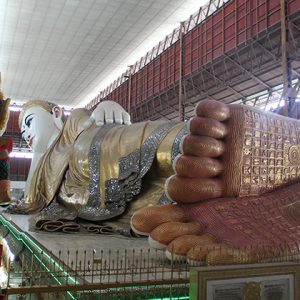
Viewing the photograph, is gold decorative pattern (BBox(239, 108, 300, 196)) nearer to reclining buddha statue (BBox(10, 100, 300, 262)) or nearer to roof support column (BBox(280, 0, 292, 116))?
reclining buddha statue (BBox(10, 100, 300, 262))

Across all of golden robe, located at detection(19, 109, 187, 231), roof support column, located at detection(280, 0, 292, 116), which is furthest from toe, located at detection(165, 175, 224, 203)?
roof support column, located at detection(280, 0, 292, 116)

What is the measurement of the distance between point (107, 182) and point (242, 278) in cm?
233

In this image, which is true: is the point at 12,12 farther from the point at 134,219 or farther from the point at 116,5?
the point at 134,219

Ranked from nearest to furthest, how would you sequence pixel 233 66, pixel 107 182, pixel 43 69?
pixel 107 182 → pixel 233 66 → pixel 43 69

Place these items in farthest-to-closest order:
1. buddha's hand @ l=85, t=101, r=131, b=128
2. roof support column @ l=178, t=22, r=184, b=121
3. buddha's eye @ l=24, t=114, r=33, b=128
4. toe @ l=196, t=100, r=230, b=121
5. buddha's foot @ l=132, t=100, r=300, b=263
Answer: roof support column @ l=178, t=22, r=184, b=121, buddha's eye @ l=24, t=114, r=33, b=128, buddha's hand @ l=85, t=101, r=131, b=128, toe @ l=196, t=100, r=230, b=121, buddha's foot @ l=132, t=100, r=300, b=263

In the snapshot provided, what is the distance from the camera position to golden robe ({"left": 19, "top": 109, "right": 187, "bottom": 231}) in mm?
3371

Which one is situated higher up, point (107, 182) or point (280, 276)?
point (107, 182)

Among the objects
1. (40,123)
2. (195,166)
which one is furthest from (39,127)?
(195,166)

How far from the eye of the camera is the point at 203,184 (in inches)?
93.3

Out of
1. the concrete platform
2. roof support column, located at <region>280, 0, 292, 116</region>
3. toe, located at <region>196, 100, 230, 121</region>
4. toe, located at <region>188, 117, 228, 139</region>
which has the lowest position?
the concrete platform

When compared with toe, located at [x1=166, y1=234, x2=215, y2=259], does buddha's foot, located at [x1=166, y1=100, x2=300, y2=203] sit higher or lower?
higher

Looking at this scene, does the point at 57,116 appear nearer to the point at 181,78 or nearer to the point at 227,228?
the point at 181,78

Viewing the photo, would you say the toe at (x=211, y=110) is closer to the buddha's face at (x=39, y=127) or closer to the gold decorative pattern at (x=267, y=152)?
the gold decorative pattern at (x=267, y=152)

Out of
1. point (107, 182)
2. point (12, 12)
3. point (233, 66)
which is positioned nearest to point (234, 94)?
point (233, 66)
